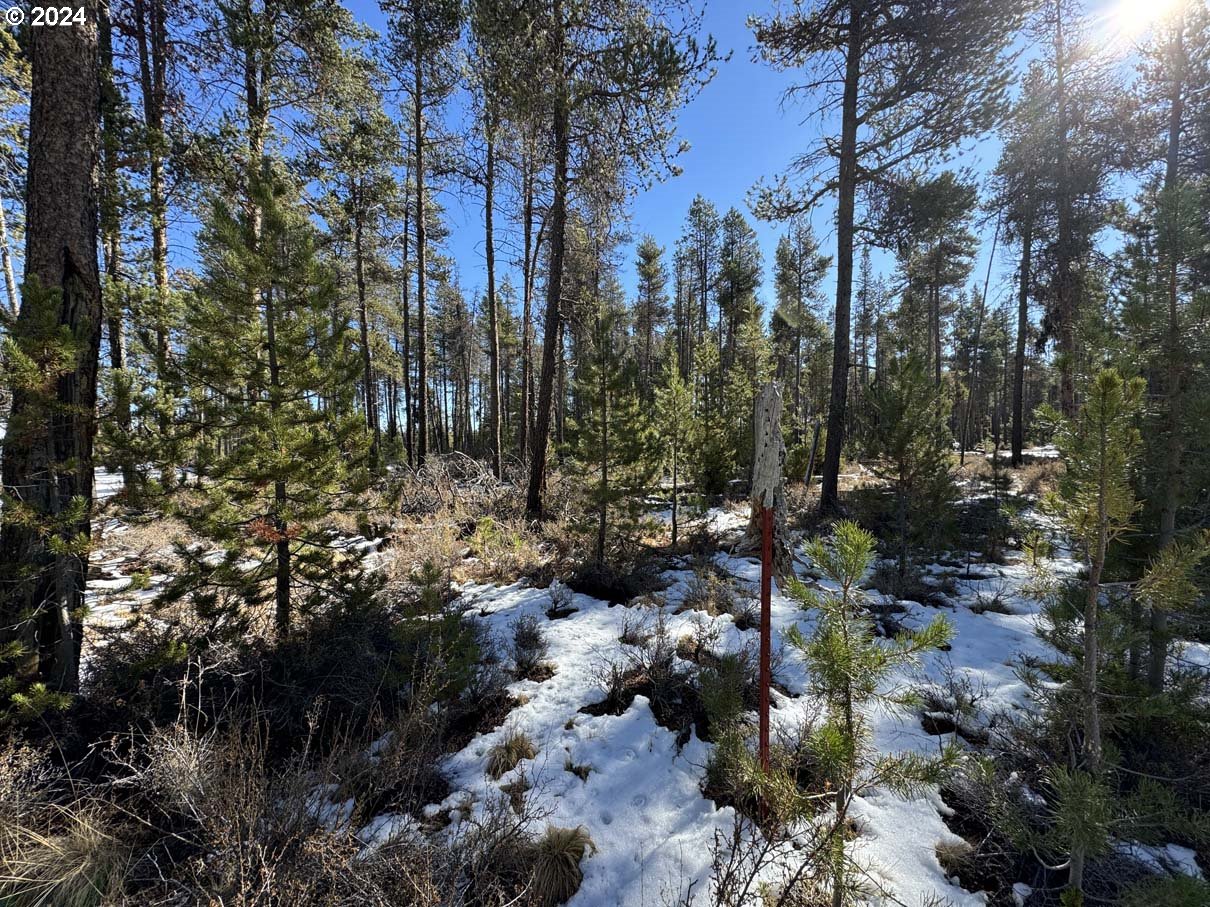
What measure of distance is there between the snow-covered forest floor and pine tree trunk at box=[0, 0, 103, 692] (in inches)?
14.5

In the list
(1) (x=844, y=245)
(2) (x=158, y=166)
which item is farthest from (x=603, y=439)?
(2) (x=158, y=166)

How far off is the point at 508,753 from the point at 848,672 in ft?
8.66

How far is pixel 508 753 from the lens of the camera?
330 centimetres

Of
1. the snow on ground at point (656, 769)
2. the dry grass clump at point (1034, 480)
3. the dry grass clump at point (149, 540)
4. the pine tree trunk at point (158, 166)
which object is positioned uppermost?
the pine tree trunk at point (158, 166)

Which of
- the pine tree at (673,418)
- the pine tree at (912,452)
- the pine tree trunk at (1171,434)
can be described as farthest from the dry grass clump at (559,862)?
the pine tree at (673,418)

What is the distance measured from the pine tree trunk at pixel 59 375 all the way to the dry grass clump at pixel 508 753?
327 cm

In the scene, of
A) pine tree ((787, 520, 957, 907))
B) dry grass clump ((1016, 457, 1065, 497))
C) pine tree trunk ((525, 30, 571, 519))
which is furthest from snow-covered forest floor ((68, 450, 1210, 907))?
dry grass clump ((1016, 457, 1065, 497))

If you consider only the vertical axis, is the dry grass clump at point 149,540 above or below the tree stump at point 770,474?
below

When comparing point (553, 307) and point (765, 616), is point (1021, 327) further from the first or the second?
point (765, 616)

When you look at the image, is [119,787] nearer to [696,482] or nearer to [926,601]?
[926,601]

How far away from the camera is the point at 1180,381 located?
3.04 meters

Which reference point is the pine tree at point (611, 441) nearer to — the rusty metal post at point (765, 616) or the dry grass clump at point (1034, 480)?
the rusty metal post at point (765, 616)

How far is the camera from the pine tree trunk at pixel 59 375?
3.16 meters

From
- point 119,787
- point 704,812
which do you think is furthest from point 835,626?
point 119,787
